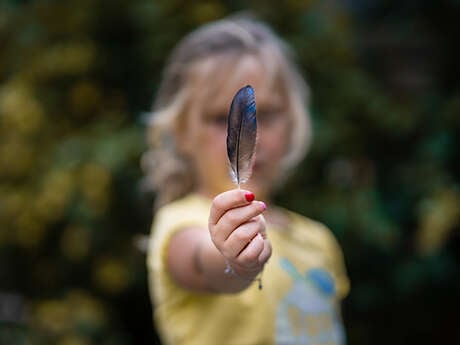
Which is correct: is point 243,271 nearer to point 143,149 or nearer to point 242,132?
point 242,132

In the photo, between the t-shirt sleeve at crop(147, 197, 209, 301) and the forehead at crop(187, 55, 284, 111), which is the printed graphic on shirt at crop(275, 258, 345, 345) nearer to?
the t-shirt sleeve at crop(147, 197, 209, 301)

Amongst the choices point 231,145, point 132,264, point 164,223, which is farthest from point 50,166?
point 231,145

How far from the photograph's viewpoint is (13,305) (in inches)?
101

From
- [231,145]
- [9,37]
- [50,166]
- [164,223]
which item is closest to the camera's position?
[231,145]

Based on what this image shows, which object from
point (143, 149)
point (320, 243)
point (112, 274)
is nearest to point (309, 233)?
point (320, 243)

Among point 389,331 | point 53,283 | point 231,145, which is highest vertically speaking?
point 231,145

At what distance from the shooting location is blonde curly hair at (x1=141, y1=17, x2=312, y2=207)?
1.47m

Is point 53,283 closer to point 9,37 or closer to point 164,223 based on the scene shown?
point 9,37

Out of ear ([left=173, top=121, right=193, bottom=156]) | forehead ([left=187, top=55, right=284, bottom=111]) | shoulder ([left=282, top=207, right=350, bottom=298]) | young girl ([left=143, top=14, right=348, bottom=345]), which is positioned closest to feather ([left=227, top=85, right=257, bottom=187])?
young girl ([left=143, top=14, right=348, bottom=345])

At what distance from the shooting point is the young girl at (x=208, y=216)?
50.5 inches

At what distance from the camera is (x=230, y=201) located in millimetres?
775

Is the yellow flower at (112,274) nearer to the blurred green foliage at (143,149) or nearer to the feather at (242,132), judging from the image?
the blurred green foliage at (143,149)

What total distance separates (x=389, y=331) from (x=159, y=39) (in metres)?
1.44

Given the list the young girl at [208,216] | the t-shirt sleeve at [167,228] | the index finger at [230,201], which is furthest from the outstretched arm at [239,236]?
the t-shirt sleeve at [167,228]
